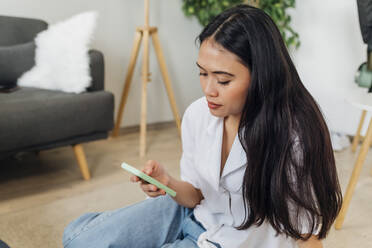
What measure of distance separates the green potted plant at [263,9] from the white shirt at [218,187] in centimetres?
173

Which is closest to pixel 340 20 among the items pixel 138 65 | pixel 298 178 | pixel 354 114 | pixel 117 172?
pixel 354 114

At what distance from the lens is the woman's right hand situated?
30.3 inches

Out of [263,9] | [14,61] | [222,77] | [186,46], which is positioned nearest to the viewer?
[222,77]

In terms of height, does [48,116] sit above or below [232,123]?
below

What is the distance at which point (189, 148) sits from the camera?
99 centimetres

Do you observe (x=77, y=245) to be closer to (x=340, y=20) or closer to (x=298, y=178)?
(x=298, y=178)

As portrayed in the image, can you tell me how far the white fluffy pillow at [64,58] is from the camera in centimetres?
172

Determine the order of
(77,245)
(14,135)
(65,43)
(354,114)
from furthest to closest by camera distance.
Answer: (354,114) < (65,43) < (14,135) < (77,245)

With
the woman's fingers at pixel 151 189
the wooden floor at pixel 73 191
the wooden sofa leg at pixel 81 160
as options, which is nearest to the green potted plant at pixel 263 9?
the wooden floor at pixel 73 191

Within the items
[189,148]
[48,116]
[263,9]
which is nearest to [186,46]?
[263,9]

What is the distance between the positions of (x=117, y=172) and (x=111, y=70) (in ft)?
2.73

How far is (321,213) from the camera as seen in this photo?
32.9 inches

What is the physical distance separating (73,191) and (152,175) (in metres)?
0.99

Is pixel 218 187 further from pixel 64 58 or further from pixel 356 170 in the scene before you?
pixel 64 58
